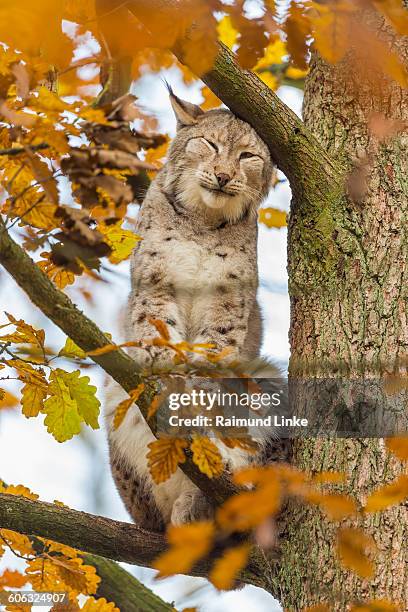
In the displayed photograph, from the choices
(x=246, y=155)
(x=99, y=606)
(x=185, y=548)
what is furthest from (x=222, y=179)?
(x=185, y=548)

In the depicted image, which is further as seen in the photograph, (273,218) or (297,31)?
(273,218)

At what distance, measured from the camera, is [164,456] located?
9.16 feet

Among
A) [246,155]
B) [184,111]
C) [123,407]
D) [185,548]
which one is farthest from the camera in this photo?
[184,111]

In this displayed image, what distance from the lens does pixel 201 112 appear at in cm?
498

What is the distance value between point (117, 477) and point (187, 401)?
1.46 m

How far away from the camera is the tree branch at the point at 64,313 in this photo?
8.41ft

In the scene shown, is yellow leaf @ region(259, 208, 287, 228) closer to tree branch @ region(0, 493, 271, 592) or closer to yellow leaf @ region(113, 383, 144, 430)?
tree branch @ region(0, 493, 271, 592)

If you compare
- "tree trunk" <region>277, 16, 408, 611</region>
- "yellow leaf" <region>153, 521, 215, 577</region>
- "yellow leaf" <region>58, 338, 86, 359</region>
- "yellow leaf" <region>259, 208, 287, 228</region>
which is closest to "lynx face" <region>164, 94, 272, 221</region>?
"tree trunk" <region>277, 16, 408, 611</region>

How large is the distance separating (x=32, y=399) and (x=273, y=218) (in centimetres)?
274

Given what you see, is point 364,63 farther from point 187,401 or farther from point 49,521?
point 49,521

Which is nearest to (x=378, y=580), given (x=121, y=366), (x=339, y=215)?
(x=121, y=366)

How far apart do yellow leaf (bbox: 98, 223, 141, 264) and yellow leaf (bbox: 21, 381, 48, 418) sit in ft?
2.23

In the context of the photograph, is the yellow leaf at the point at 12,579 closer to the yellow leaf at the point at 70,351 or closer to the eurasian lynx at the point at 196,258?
the eurasian lynx at the point at 196,258

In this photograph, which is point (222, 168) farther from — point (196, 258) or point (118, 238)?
point (118, 238)
